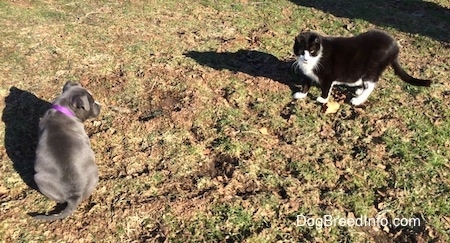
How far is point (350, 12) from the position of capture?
841cm

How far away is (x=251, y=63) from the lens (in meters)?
6.55

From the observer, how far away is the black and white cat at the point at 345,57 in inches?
209

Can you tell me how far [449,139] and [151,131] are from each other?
3.64 meters

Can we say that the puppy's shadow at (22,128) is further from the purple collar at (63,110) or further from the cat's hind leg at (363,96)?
the cat's hind leg at (363,96)

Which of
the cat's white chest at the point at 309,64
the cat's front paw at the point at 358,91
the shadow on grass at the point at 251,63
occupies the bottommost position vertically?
the shadow on grass at the point at 251,63

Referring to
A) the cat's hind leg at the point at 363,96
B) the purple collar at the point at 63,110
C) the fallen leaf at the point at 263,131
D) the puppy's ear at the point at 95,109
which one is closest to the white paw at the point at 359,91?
the cat's hind leg at the point at 363,96

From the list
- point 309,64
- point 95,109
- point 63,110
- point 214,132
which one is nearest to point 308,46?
point 309,64

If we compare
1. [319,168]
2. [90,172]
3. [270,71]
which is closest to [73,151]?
[90,172]

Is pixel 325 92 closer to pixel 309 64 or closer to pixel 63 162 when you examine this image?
pixel 309 64

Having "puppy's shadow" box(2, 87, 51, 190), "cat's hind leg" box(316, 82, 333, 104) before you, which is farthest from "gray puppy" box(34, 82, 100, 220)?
"cat's hind leg" box(316, 82, 333, 104)

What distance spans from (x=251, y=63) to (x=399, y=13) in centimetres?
395

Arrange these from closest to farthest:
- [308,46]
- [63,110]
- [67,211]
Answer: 1. [67,211]
2. [63,110]
3. [308,46]

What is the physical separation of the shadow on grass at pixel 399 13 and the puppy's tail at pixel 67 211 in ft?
20.5

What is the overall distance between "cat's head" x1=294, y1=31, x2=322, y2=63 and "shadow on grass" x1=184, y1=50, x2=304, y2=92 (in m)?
0.77
